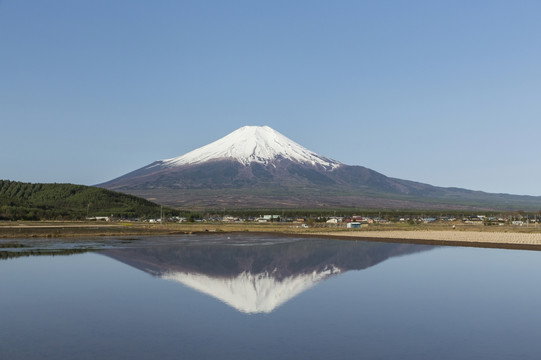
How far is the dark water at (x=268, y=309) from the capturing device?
41.7 feet

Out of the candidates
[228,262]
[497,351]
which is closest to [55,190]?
[228,262]

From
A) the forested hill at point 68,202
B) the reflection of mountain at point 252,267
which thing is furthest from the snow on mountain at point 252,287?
the forested hill at point 68,202

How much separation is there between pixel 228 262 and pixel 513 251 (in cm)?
2365

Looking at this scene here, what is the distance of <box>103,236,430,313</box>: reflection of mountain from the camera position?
21078mm

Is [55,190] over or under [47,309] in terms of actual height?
over

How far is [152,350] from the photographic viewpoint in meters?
12.5

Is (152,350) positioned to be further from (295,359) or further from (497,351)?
(497,351)

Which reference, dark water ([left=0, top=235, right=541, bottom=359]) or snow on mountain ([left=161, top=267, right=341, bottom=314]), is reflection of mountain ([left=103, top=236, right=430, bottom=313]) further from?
dark water ([left=0, top=235, right=541, bottom=359])

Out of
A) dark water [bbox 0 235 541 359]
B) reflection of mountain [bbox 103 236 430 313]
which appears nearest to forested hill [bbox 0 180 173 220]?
reflection of mountain [bbox 103 236 430 313]

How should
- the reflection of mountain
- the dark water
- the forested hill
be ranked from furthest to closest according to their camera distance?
1. the forested hill
2. the reflection of mountain
3. the dark water

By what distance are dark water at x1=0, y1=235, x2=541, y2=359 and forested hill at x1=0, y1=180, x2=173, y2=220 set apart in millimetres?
90894

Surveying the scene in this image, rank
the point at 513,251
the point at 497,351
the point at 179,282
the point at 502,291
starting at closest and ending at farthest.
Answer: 1. the point at 497,351
2. the point at 502,291
3. the point at 179,282
4. the point at 513,251

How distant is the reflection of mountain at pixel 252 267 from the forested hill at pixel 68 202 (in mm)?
82159

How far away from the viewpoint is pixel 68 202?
140 m
